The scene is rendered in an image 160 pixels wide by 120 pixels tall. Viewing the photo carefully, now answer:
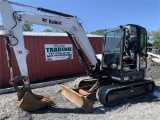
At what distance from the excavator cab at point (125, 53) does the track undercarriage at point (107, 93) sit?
27cm

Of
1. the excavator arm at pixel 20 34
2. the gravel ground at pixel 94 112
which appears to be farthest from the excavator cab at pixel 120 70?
the excavator arm at pixel 20 34

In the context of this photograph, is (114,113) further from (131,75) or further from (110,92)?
(131,75)

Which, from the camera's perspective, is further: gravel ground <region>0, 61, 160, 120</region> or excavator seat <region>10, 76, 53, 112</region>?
excavator seat <region>10, 76, 53, 112</region>

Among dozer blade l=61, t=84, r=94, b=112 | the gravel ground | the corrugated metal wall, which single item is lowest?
the gravel ground

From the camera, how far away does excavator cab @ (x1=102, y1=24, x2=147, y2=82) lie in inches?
243

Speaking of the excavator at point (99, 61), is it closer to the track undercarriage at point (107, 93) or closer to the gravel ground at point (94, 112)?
the track undercarriage at point (107, 93)

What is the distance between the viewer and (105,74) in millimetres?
6770

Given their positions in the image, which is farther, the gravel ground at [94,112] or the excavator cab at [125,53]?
the excavator cab at [125,53]

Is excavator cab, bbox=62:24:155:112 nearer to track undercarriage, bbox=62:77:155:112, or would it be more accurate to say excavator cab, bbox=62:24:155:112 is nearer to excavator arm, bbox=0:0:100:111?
track undercarriage, bbox=62:77:155:112

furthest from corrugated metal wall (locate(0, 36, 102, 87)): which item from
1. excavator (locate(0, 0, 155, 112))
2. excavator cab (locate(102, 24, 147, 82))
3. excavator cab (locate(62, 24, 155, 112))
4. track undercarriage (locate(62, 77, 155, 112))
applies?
excavator cab (locate(102, 24, 147, 82))

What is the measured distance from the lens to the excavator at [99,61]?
541 cm

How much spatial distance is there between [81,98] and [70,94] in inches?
33.5

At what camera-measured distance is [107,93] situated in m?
5.84

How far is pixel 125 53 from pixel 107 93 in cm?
156
